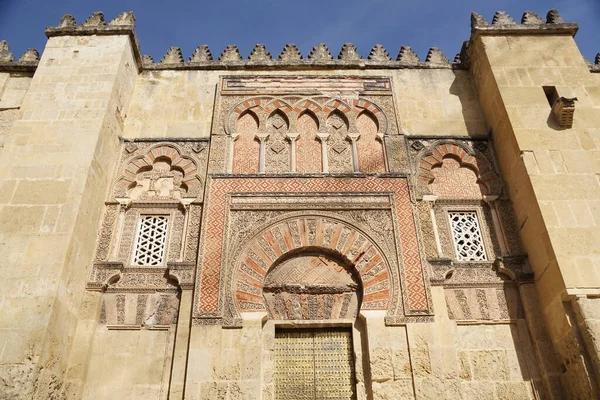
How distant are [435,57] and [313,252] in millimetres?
3230

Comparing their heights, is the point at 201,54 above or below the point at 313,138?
above

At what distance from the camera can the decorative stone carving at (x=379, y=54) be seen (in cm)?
609

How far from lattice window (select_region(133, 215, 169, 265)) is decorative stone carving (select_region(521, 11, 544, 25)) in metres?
4.74

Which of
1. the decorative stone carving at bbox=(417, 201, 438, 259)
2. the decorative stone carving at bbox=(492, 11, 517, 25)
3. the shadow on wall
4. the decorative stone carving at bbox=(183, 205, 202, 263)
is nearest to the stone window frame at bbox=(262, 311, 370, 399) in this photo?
the decorative stone carving at bbox=(183, 205, 202, 263)

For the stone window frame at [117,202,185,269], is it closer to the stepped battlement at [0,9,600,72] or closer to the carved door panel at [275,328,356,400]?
the carved door panel at [275,328,356,400]

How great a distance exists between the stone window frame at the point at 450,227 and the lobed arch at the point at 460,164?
196mm

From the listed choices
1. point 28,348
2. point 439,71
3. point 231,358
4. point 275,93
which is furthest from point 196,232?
point 439,71

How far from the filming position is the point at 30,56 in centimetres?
592

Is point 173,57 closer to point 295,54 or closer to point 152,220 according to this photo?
point 295,54

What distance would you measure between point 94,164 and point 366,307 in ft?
9.37

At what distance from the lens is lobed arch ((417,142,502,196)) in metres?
5.04

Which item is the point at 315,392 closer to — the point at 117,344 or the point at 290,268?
the point at 290,268

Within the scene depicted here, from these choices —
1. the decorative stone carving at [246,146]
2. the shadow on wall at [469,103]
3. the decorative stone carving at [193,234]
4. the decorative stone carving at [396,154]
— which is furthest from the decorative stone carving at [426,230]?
the decorative stone carving at [193,234]

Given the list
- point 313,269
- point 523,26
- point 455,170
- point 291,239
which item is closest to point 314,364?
point 313,269
